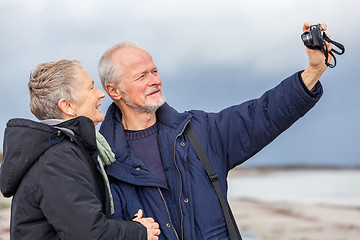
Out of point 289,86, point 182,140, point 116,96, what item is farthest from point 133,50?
point 289,86

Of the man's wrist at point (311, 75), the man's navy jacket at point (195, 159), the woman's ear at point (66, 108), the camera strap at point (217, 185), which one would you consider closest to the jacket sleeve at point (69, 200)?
the woman's ear at point (66, 108)

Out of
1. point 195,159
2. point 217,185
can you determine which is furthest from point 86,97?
point 217,185

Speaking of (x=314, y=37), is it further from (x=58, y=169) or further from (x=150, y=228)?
(x=58, y=169)

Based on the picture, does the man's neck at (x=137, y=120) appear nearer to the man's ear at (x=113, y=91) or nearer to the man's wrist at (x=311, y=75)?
the man's ear at (x=113, y=91)

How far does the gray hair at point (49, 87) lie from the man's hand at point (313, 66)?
142cm

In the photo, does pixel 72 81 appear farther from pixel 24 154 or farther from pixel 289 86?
pixel 289 86

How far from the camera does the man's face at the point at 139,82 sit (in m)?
3.11

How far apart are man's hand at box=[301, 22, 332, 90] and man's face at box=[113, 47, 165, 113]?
929 mm

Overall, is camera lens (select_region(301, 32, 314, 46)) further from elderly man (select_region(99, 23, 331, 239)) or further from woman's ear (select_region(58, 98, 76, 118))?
woman's ear (select_region(58, 98, 76, 118))

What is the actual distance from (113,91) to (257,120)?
98 centimetres

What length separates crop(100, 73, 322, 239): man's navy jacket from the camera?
293cm

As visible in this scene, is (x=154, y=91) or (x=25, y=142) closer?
(x=25, y=142)

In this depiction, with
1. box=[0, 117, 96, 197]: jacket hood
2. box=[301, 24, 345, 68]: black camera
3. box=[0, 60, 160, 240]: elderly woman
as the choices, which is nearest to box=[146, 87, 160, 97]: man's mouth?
box=[0, 60, 160, 240]: elderly woman

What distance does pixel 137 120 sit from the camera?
318 centimetres
